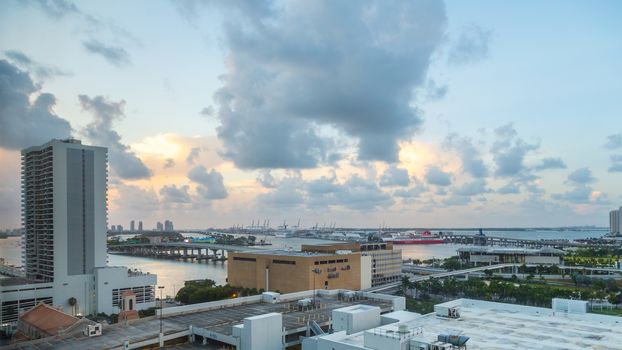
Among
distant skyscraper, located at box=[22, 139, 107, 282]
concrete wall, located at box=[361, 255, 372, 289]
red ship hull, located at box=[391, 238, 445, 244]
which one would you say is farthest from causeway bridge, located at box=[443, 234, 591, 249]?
distant skyscraper, located at box=[22, 139, 107, 282]

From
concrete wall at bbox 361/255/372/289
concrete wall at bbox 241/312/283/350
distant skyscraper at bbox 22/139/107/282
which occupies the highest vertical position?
distant skyscraper at bbox 22/139/107/282

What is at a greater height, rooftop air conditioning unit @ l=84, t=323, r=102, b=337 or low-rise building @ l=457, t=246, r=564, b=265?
rooftop air conditioning unit @ l=84, t=323, r=102, b=337

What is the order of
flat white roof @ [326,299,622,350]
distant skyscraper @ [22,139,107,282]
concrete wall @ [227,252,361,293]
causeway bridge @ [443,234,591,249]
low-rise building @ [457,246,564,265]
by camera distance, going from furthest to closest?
causeway bridge @ [443,234,591,249] < low-rise building @ [457,246,564,265] < concrete wall @ [227,252,361,293] < distant skyscraper @ [22,139,107,282] < flat white roof @ [326,299,622,350]

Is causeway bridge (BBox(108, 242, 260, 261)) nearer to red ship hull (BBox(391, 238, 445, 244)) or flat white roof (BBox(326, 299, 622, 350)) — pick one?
red ship hull (BBox(391, 238, 445, 244))

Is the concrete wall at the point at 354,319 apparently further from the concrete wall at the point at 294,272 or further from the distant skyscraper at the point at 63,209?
the distant skyscraper at the point at 63,209

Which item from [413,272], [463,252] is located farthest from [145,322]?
[463,252]

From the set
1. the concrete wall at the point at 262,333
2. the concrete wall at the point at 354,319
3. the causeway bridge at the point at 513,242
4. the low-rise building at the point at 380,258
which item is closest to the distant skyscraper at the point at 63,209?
the concrete wall at the point at 262,333

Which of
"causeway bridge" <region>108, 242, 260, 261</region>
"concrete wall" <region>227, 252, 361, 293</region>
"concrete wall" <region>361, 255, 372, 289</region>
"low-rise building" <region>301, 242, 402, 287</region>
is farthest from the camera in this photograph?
"causeway bridge" <region>108, 242, 260, 261</region>

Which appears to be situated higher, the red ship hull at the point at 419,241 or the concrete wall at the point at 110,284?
the concrete wall at the point at 110,284
